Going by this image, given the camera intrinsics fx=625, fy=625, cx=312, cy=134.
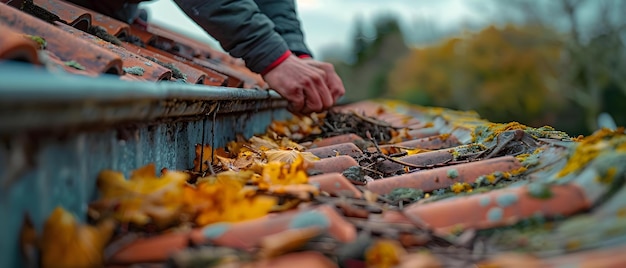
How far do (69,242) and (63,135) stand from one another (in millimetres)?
217

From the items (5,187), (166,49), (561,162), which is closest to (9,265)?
(5,187)

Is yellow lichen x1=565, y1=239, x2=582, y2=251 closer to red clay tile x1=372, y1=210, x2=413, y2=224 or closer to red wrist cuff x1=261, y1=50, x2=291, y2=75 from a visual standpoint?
red clay tile x1=372, y1=210, x2=413, y2=224

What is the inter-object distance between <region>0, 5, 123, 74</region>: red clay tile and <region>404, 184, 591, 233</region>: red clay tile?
104 cm

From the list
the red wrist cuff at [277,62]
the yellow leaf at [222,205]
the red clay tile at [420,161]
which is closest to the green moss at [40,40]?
the yellow leaf at [222,205]

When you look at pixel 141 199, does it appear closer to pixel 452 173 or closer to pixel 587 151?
pixel 452 173

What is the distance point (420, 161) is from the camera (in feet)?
7.77

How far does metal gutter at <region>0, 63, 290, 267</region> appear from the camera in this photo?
1.02 metres

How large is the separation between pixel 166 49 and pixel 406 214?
295cm

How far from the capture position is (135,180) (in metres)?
1.53

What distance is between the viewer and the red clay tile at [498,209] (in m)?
1.42

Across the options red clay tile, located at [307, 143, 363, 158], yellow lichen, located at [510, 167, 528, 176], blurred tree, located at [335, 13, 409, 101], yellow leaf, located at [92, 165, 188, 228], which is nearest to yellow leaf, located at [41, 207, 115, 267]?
yellow leaf, located at [92, 165, 188, 228]

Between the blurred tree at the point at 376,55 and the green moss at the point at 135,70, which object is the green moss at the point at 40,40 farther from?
the blurred tree at the point at 376,55

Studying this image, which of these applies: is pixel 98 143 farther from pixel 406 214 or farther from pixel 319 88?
pixel 319 88

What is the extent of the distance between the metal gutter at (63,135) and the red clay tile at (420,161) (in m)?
0.78
